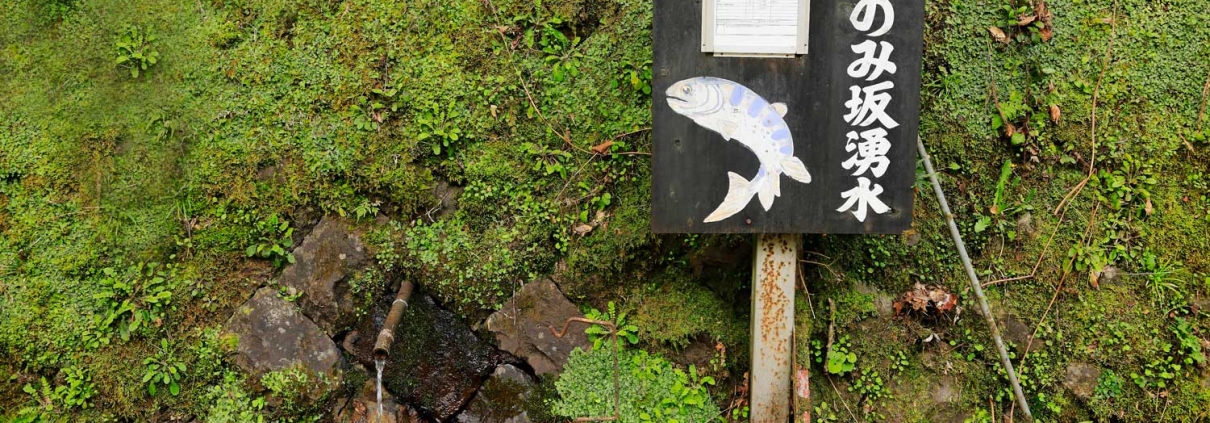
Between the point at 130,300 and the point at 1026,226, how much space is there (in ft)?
20.9

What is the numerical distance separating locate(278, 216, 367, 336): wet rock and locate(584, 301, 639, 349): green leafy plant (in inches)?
68.4

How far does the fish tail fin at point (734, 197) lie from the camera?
382cm

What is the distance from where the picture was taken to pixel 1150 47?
470 cm

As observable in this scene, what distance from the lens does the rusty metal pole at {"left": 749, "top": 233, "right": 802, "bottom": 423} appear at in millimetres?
4125

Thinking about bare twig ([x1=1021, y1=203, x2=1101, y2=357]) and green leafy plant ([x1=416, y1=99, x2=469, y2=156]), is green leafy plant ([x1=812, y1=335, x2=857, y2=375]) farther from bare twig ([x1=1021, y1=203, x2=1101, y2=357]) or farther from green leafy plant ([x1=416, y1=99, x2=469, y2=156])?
green leafy plant ([x1=416, y1=99, x2=469, y2=156])

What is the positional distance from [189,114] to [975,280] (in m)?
5.76

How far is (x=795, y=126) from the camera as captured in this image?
3773mm

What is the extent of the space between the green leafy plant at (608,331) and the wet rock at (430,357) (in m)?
0.67

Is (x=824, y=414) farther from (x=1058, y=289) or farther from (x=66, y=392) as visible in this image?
(x=66, y=392)

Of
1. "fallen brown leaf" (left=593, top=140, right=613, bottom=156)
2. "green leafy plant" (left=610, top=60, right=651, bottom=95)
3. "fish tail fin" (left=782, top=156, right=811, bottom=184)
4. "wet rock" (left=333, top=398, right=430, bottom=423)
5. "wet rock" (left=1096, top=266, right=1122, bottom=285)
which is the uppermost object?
"green leafy plant" (left=610, top=60, right=651, bottom=95)

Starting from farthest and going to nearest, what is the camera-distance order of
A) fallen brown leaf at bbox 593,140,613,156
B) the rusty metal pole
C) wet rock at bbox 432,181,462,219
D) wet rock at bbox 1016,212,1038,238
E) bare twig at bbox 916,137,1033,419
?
1. wet rock at bbox 432,181,462,219
2. fallen brown leaf at bbox 593,140,613,156
3. wet rock at bbox 1016,212,1038,238
4. bare twig at bbox 916,137,1033,419
5. the rusty metal pole

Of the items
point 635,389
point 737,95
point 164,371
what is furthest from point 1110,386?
point 164,371

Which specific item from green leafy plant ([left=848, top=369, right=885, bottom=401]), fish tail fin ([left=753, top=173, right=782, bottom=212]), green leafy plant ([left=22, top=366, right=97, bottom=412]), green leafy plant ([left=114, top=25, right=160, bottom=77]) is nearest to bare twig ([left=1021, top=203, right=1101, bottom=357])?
green leafy plant ([left=848, top=369, right=885, bottom=401])

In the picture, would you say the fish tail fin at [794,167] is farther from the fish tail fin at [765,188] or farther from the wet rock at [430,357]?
the wet rock at [430,357]
